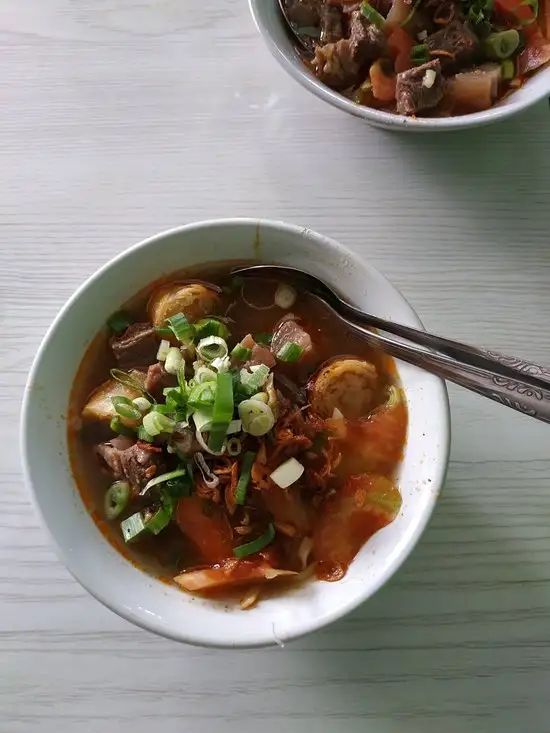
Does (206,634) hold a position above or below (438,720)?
above

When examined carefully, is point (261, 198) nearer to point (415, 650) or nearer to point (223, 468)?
point (223, 468)

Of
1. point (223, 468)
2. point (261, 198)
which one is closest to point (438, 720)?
point (223, 468)

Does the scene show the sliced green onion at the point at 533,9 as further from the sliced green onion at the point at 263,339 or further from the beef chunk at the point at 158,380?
the beef chunk at the point at 158,380

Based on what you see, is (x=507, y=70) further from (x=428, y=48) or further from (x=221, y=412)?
(x=221, y=412)

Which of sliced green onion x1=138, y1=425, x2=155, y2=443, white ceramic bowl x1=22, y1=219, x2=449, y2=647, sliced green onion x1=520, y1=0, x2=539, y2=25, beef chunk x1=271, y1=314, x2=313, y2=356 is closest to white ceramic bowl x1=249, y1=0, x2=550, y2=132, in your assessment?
sliced green onion x1=520, y1=0, x2=539, y2=25

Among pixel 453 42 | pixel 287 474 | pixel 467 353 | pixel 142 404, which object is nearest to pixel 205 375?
pixel 142 404

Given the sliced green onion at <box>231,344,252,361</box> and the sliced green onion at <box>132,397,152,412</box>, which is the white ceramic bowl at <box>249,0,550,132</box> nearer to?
the sliced green onion at <box>231,344,252,361</box>
